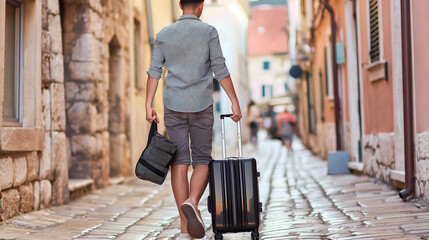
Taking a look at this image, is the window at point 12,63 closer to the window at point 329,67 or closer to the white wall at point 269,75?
the window at point 329,67

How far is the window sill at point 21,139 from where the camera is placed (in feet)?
19.7

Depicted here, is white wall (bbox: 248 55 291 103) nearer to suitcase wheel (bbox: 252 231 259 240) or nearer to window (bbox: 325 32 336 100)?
window (bbox: 325 32 336 100)

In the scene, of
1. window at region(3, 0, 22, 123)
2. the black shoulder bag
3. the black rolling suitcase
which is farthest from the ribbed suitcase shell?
window at region(3, 0, 22, 123)

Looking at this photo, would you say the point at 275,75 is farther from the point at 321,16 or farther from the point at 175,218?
the point at 175,218

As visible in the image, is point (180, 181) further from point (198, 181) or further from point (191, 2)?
point (191, 2)

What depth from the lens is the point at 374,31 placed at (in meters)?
9.02

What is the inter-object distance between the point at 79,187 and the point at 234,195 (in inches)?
167

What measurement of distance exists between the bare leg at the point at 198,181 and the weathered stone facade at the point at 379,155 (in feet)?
12.2

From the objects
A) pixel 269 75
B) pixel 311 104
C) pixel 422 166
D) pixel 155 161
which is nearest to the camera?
pixel 155 161

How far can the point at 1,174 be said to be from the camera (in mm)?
5953

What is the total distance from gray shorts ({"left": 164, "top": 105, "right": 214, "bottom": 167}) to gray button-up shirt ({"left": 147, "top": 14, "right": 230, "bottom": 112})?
0.19 feet

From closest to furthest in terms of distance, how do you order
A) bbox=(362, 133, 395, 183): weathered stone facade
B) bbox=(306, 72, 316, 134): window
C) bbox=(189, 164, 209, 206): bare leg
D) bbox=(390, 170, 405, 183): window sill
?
bbox=(189, 164, 209, 206): bare leg < bbox=(390, 170, 405, 183): window sill < bbox=(362, 133, 395, 183): weathered stone facade < bbox=(306, 72, 316, 134): window

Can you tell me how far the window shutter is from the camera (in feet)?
28.7

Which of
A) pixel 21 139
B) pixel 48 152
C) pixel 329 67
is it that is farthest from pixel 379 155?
pixel 329 67
